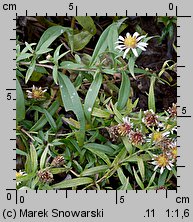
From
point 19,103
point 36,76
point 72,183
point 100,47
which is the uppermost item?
point 100,47

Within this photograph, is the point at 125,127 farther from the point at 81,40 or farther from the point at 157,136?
the point at 81,40

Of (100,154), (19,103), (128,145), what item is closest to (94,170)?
(100,154)

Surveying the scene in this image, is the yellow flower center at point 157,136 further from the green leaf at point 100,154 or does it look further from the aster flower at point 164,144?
A: the green leaf at point 100,154

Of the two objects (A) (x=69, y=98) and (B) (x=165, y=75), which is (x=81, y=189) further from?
(B) (x=165, y=75)

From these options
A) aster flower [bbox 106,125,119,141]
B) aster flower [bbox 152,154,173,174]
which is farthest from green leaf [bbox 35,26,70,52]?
aster flower [bbox 152,154,173,174]

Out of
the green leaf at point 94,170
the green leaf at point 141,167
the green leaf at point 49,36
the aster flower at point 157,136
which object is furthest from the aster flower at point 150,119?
the green leaf at point 49,36

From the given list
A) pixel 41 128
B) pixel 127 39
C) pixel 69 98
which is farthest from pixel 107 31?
pixel 41 128
